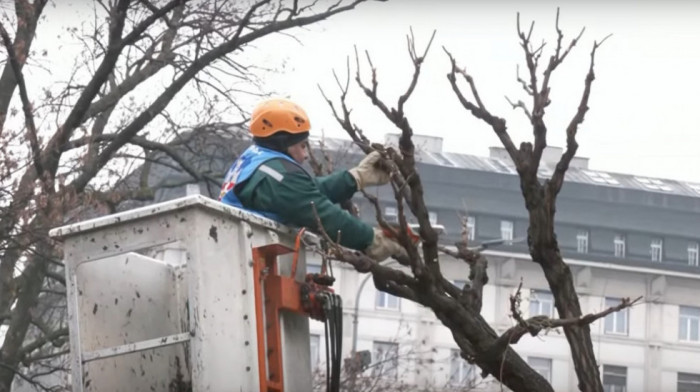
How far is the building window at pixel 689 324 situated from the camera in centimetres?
6809

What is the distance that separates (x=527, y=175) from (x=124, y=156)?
14388mm

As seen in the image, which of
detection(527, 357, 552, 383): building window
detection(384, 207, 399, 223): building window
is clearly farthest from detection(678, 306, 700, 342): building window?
detection(384, 207, 399, 223): building window

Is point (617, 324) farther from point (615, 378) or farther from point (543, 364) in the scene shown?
point (543, 364)

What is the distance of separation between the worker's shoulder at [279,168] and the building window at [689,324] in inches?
2449

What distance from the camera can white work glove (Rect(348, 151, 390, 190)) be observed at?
308 inches

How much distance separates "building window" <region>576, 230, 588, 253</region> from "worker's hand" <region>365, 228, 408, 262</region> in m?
59.4

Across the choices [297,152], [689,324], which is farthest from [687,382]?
[297,152]

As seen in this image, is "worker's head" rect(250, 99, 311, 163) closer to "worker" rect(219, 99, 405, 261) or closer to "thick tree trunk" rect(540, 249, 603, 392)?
"worker" rect(219, 99, 405, 261)

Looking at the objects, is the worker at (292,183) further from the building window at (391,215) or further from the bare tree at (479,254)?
the building window at (391,215)

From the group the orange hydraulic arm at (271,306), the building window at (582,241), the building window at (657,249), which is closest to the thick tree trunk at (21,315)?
the orange hydraulic arm at (271,306)

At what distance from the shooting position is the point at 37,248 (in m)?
18.8

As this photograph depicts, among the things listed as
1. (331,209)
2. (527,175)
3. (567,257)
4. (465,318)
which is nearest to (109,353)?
(331,209)

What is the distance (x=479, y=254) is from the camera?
891 centimetres

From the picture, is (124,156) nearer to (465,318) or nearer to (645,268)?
(465,318)
